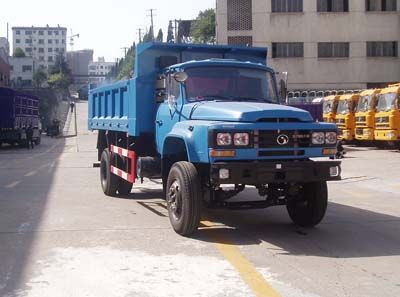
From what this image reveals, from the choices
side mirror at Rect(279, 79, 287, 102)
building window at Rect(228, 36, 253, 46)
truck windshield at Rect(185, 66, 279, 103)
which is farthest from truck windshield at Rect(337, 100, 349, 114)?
truck windshield at Rect(185, 66, 279, 103)

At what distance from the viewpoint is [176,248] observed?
741cm

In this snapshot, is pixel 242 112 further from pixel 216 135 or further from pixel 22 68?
pixel 22 68

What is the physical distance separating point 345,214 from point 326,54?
1646 inches

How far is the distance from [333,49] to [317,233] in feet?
144

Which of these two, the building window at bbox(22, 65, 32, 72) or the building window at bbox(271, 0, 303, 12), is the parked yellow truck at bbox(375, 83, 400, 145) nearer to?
the building window at bbox(271, 0, 303, 12)

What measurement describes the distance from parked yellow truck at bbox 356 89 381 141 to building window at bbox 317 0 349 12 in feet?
76.5

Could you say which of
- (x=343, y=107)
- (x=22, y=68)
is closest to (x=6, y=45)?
(x=22, y=68)

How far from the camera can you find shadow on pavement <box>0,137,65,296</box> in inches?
253

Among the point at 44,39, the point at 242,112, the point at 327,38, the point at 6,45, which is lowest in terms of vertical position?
the point at 242,112

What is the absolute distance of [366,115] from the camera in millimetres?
27312

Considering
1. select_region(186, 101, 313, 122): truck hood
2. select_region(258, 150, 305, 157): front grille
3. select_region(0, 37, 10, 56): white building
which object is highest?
select_region(0, 37, 10, 56): white building

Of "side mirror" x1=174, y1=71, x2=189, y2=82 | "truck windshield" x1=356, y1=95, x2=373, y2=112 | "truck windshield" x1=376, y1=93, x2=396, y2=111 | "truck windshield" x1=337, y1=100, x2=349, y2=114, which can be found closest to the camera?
"side mirror" x1=174, y1=71, x2=189, y2=82

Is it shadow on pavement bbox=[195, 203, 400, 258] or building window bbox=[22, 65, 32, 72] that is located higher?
building window bbox=[22, 65, 32, 72]

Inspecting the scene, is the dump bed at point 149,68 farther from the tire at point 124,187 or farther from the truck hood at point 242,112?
the truck hood at point 242,112
